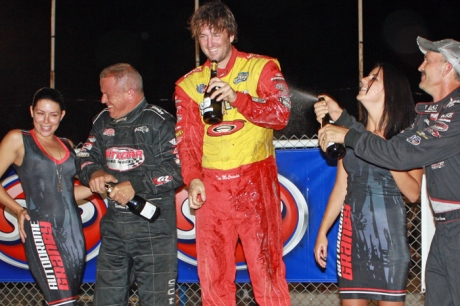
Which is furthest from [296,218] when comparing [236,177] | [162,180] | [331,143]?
[331,143]

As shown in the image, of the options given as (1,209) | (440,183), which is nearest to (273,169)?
(440,183)

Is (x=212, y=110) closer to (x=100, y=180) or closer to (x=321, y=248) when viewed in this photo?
(x=100, y=180)

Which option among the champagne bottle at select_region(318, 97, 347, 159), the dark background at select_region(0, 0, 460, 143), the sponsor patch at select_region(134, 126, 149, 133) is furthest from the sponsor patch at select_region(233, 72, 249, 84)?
the dark background at select_region(0, 0, 460, 143)

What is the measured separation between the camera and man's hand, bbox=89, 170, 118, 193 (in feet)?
12.8

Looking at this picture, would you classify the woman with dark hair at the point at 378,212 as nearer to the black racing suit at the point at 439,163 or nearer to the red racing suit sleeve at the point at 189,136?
the black racing suit at the point at 439,163

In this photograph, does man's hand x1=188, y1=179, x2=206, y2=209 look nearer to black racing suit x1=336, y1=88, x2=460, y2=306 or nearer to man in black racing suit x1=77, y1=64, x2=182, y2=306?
man in black racing suit x1=77, y1=64, x2=182, y2=306

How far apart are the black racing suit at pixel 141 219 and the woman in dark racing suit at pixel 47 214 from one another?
320 millimetres

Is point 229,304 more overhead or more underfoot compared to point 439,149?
more underfoot

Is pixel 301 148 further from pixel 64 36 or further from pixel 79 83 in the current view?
pixel 64 36

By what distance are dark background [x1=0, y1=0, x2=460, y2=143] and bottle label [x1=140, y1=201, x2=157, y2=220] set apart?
7929mm

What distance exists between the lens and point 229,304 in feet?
11.3

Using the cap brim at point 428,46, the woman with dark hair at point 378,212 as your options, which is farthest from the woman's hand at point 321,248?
the cap brim at point 428,46

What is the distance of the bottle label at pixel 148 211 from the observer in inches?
151

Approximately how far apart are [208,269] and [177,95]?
3.93ft
